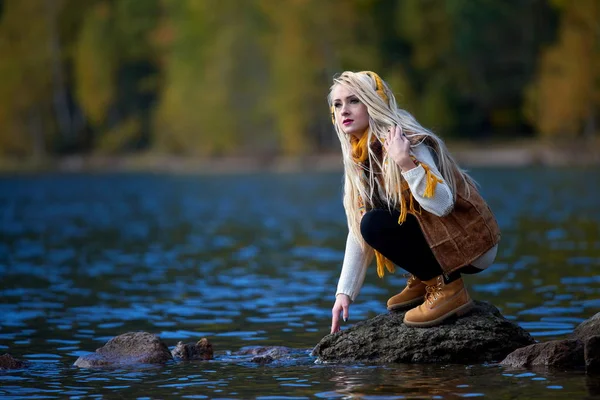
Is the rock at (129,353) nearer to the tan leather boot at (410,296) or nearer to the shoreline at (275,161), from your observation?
the tan leather boot at (410,296)

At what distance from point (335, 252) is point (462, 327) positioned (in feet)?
36.8

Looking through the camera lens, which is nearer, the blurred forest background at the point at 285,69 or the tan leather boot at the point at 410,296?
the tan leather boot at the point at 410,296

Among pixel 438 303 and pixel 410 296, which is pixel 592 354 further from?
pixel 410 296

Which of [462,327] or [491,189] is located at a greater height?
[491,189]

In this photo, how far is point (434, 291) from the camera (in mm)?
8523

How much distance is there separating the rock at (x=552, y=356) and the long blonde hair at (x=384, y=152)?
4.42 ft

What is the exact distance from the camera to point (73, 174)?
69.1 m

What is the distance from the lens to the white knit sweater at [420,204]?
25.8 feet

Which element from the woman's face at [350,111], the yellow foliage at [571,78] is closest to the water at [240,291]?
the woman's face at [350,111]

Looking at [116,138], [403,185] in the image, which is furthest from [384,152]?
[116,138]

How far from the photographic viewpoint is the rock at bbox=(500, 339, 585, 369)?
8289 mm

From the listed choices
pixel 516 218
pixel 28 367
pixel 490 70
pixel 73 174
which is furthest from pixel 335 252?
pixel 73 174

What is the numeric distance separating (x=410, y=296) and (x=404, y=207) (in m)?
1.03

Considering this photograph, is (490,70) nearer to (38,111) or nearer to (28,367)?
(38,111)
